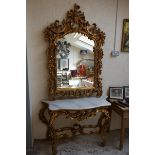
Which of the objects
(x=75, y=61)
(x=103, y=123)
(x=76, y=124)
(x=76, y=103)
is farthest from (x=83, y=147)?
(x=75, y=61)

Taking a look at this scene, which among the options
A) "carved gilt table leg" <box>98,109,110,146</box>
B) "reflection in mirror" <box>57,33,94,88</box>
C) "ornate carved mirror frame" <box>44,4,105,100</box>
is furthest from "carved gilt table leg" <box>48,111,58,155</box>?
"carved gilt table leg" <box>98,109,110,146</box>

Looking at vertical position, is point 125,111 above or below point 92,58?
below

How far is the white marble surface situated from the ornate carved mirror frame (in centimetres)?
13

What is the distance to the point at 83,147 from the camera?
114 inches

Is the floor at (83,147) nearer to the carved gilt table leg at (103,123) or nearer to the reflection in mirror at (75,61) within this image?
the carved gilt table leg at (103,123)

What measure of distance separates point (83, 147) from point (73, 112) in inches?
24.6

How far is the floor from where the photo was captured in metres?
2.75

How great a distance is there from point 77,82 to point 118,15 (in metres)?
1.39

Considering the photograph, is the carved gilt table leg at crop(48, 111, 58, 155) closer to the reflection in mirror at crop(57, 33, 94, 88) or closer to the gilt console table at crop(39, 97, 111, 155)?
the gilt console table at crop(39, 97, 111, 155)

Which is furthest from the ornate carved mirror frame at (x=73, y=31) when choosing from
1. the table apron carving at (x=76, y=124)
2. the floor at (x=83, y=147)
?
the floor at (x=83, y=147)
